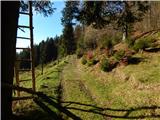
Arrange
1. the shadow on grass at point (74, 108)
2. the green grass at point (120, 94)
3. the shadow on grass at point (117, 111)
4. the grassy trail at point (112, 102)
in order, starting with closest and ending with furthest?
the shadow on grass at point (117, 111) → the shadow on grass at point (74, 108) → the grassy trail at point (112, 102) → the green grass at point (120, 94)

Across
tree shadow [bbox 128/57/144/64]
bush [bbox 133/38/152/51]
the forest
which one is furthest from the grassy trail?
bush [bbox 133/38/152/51]

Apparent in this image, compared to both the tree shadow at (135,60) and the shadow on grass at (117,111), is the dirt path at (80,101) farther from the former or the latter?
the tree shadow at (135,60)

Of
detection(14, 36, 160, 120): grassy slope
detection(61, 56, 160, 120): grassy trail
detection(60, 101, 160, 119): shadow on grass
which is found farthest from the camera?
detection(14, 36, 160, 120): grassy slope

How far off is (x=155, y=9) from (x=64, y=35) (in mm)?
47342

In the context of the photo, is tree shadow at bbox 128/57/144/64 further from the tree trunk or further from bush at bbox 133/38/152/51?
the tree trunk

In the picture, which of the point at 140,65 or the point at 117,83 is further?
the point at 140,65

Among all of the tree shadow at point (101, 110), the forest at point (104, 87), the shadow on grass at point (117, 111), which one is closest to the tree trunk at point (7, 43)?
the forest at point (104, 87)

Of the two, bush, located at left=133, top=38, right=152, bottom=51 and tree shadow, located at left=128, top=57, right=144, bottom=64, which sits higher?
bush, located at left=133, top=38, right=152, bottom=51

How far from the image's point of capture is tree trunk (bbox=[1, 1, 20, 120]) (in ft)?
31.4

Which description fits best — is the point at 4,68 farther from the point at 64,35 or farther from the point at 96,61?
the point at 64,35

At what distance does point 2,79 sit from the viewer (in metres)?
9.70

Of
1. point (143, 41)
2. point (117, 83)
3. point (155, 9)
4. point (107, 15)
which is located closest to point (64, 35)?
point (155, 9)

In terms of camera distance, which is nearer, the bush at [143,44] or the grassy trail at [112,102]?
the grassy trail at [112,102]

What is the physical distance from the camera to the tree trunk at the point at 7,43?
9570 mm
